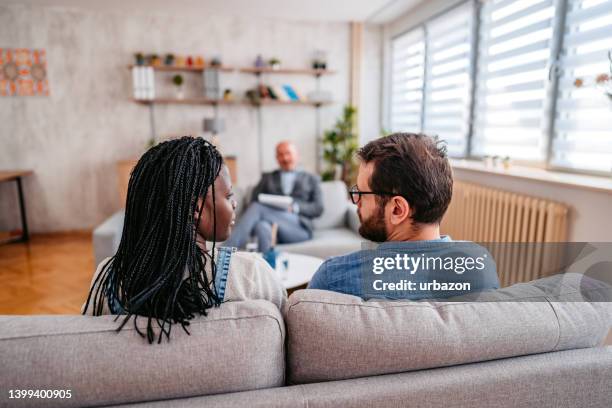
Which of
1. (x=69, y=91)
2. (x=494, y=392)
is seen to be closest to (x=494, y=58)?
(x=494, y=392)

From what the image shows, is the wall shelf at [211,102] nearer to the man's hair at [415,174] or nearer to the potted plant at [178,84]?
the potted plant at [178,84]

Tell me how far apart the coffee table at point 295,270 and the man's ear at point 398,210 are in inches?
41.1

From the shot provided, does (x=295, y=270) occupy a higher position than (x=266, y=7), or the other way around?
(x=266, y=7)

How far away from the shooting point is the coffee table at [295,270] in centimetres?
200

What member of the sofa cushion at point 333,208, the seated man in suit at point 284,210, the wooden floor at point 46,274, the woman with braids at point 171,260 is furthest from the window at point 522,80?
Result: the wooden floor at point 46,274

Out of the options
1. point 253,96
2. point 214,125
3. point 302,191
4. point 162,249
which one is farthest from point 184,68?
point 162,249

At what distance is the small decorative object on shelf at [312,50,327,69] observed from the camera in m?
4.78

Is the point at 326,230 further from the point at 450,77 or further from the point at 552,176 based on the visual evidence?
the point at 450,77

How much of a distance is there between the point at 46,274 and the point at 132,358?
11.0 ft

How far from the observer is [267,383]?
715 mm

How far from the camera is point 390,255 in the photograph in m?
0.95

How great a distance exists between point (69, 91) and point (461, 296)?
196 inches

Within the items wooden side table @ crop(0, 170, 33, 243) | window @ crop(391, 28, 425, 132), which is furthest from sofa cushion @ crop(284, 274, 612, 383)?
wooden side table @ crop(0, 170, 33, 243)

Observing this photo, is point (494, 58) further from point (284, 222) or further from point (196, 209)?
point (196, 209)
